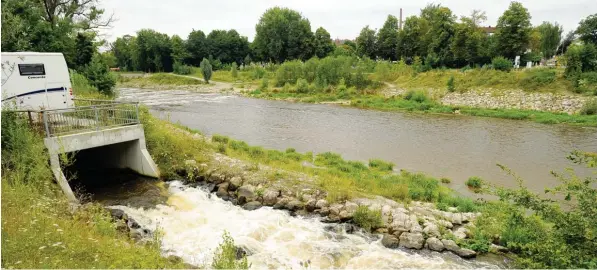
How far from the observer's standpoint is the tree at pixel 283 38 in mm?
77931

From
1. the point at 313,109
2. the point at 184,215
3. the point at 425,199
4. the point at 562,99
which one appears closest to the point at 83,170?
the point at 184,215

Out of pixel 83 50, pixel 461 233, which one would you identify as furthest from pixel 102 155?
pixel 83 50

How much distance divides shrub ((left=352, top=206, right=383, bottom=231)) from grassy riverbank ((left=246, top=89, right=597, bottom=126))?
24483 millimetres

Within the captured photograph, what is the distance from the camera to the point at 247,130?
25.9 metres

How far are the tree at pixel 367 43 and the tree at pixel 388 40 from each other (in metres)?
1.04

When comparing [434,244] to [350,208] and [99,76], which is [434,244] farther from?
[99,76]

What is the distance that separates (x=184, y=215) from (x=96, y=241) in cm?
417

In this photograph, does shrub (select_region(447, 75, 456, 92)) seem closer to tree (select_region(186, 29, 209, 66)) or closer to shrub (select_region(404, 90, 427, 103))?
shrub (select_region(404, 90, 427, 103))

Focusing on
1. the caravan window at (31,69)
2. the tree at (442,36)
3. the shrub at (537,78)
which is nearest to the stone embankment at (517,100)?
the shrub at (537,78)

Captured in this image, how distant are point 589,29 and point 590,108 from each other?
91.6 ft

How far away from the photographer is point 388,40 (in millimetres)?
65875

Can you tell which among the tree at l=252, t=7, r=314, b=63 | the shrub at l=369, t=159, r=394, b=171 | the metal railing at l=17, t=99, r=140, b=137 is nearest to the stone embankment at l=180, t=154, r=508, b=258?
the metal railing at l=17, t=99, r=140, b=137

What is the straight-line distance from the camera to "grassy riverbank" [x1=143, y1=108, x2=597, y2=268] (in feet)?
23.1

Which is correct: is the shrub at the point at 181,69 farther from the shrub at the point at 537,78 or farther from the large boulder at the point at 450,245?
the large boulder at the point at 450,245
